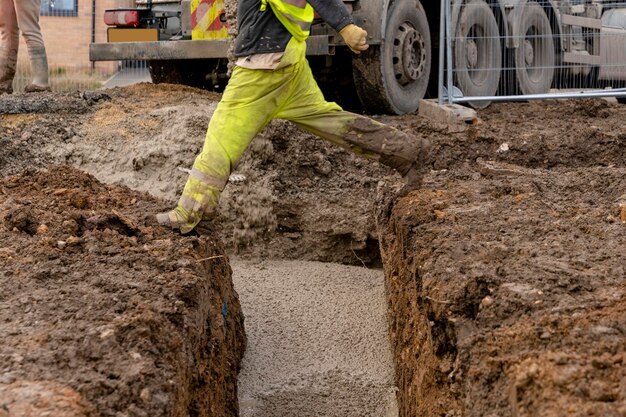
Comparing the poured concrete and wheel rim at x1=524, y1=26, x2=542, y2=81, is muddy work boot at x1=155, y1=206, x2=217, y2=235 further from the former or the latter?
wheel rim at x1=524, y1=26, x2=542, y2=81

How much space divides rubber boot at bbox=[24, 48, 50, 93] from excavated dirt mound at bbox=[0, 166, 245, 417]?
10.3 ft

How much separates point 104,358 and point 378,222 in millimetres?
3173

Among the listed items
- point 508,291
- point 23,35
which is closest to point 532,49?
point 23,35

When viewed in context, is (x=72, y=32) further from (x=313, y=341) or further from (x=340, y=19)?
(x=340, y=19)

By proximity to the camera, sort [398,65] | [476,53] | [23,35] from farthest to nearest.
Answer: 1. [476,53]
2. [23,35]
3. [398,65]

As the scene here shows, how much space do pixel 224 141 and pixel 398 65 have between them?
357cm

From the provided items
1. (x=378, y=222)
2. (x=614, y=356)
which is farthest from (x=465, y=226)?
(x=614, y=356)

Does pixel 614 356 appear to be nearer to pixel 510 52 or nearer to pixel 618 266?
pixel 618 266

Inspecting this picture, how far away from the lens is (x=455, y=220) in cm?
470

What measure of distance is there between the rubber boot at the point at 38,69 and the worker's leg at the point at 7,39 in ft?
0.60

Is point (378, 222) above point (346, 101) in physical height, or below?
below

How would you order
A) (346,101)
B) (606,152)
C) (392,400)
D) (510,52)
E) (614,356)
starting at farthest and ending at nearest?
1. (510,52)
2. (346,101)
3. (606,152)
4. (392,400)
5. (614,356)

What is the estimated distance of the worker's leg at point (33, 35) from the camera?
833 centimetres

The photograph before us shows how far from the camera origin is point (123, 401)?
9.30 feet
